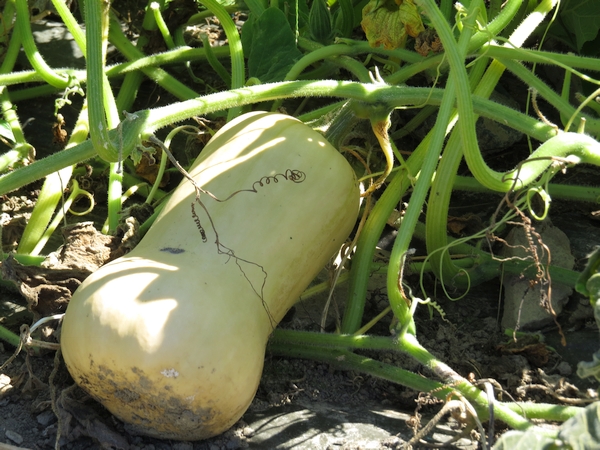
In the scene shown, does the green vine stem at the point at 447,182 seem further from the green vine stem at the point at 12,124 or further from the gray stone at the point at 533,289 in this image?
the green vine stem at the point at 12,124

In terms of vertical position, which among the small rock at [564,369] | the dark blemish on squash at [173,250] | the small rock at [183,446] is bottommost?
the small rock at [183,446]

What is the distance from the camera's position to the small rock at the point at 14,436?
1.24 metres

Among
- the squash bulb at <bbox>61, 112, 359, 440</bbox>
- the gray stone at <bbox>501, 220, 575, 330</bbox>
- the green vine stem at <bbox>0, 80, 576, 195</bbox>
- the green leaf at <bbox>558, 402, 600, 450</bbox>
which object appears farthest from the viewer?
the gray stone at <bbox>501, 220, 575, 330</bbox>

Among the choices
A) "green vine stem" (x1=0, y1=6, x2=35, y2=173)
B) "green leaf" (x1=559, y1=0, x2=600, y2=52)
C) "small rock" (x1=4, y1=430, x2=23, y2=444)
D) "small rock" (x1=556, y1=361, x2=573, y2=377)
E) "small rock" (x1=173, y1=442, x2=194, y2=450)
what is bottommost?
"small rock" (x1=4, y1=430, x2=23, y2=444)

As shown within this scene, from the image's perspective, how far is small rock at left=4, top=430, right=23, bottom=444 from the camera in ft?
4.08

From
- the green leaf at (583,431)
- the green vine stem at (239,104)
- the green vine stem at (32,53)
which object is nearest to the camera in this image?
the green leaf at (583,431)

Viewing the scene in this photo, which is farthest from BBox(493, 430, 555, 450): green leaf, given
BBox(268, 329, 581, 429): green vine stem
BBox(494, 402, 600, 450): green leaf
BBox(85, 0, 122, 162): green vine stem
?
BBox(85, 0, 122, 162): green vine stem

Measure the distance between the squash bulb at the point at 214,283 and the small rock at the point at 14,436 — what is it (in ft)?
0.49

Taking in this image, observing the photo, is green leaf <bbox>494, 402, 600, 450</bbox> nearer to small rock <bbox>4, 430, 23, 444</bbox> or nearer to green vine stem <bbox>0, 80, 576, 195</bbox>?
green vine stem <bbox>0, 80, 576, 195</bbox>

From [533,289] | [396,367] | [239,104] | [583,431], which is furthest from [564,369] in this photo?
[239,104]

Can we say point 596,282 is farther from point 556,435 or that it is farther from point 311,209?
point 311,209

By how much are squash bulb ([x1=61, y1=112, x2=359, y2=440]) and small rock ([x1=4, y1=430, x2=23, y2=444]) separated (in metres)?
0.15

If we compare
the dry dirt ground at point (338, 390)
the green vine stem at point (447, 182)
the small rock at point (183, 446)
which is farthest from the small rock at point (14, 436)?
the green vine stem at point (447, 182)

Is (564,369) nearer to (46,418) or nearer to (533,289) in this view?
(533,289)
